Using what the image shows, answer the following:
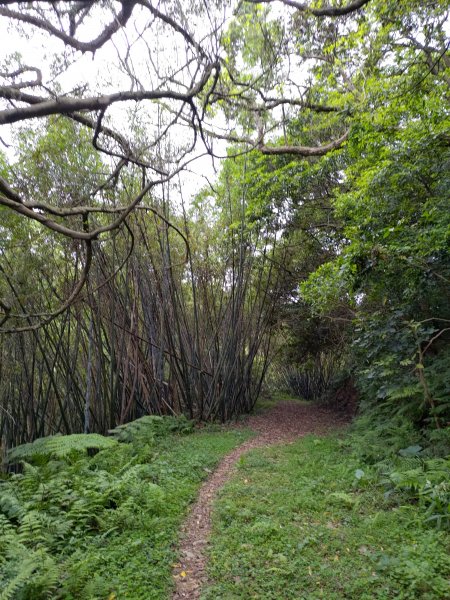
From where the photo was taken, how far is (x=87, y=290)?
593 centimetres

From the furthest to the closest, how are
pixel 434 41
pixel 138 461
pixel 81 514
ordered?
pixel 138 461
pixel 434 41
pixel 81 514

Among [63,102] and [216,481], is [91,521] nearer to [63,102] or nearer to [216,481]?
[216,481]

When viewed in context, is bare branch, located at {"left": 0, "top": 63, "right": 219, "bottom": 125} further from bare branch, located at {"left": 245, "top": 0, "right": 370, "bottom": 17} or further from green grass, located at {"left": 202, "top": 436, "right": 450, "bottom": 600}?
green grass, located at {"left": 202, "top": 436, "right": 450, "bottom": 600}

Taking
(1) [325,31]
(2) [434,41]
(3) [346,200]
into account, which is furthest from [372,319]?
(1) [325,31]

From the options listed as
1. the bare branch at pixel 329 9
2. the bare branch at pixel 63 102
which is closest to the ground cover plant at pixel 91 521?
the bare branch at pixel 63 102

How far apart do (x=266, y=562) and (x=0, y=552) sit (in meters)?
1.53

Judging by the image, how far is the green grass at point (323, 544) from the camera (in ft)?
7.02

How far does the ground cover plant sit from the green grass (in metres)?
0.38

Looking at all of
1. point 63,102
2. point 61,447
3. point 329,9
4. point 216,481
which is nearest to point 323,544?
point 216,481

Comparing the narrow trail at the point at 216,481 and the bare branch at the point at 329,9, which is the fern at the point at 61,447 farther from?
the bare branch at the point at 329,9

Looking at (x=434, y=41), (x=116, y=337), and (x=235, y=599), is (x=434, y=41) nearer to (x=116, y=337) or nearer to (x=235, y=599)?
(x=235, y=599)

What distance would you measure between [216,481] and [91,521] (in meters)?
1.66

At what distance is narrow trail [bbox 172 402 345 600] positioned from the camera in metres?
2.41

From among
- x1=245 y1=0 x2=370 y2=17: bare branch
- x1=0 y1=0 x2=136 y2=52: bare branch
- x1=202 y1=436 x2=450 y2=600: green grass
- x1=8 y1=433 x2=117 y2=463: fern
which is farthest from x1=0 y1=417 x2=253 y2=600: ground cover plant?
x1=245 y1=0 x2=370 y2=17: bare branch
